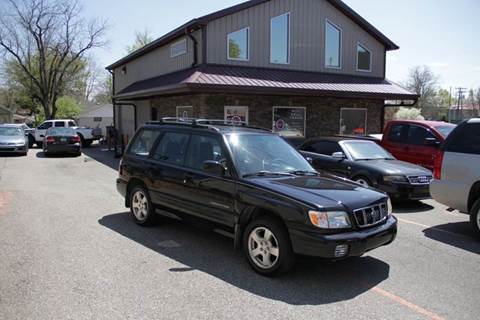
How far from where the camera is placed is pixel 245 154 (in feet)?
18.1

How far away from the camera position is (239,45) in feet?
53.3

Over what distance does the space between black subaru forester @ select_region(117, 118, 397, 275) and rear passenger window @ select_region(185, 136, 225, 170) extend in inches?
0.5

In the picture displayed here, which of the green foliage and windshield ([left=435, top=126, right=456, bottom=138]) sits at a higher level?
the green foliage

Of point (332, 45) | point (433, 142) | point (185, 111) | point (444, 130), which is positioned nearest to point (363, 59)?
point (332, 45)

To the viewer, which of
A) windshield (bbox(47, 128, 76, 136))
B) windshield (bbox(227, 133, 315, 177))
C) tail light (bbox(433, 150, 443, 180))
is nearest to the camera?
windshield (bbox(227, 133, 315, 177))

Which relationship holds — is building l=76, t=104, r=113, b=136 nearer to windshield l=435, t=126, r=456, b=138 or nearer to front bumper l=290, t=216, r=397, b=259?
windshield l=435, t=126, r=456, b=138

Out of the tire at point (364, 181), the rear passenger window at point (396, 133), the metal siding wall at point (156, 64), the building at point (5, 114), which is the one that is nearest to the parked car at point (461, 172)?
the tire at point (364, 181)

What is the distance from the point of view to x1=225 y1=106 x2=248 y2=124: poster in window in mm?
15516

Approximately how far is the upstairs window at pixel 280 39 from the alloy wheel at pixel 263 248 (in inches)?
515

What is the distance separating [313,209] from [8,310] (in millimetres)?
2971

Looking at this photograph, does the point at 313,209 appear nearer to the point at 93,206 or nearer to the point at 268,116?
the point at 93,206

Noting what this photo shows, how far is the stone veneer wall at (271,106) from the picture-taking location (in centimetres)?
1526

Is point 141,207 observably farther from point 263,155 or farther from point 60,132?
point 60,132

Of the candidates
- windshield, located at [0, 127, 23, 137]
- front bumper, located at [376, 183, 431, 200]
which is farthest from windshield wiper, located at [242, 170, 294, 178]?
windshield, located at [0, 127, 23, 137]
